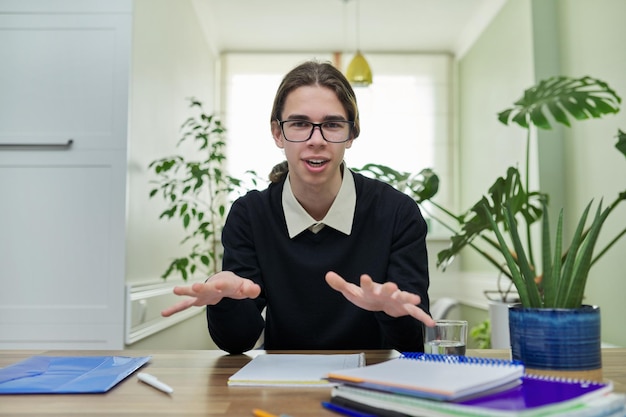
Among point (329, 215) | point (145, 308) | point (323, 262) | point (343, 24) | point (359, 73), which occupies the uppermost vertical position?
point (343, 24)

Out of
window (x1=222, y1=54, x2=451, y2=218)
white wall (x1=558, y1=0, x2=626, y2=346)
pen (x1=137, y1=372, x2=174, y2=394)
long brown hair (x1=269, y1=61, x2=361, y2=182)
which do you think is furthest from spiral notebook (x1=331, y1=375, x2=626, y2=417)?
window (x1=222, y1=54, x2=451, y2=218)

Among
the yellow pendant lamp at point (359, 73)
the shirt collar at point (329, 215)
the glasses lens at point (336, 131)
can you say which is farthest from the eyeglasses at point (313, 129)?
the yellow pendant lamp at point (359, 73)

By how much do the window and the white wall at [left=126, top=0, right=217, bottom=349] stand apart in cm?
118

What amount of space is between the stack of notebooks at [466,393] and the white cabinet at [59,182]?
195 centimetres

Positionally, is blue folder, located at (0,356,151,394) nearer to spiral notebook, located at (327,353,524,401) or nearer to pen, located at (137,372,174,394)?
pen, located at (137,372,174,394)

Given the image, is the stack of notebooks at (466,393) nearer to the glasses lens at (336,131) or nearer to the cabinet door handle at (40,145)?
the glasses lens at (336,131)

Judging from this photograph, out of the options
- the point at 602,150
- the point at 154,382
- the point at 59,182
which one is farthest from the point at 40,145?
the point at 602,150

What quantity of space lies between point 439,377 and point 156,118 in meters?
2.74

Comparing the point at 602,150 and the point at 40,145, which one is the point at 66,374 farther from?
the point at 602,150

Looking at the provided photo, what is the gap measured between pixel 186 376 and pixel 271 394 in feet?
0.71

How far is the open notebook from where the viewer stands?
92 centimetres

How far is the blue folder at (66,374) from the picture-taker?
0.90m

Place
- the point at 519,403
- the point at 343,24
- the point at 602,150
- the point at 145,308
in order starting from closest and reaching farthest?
the point at 519,403 < the point at 145,308 < the point at 602,150 < the point at 343,24

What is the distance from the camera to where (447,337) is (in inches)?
42.2
